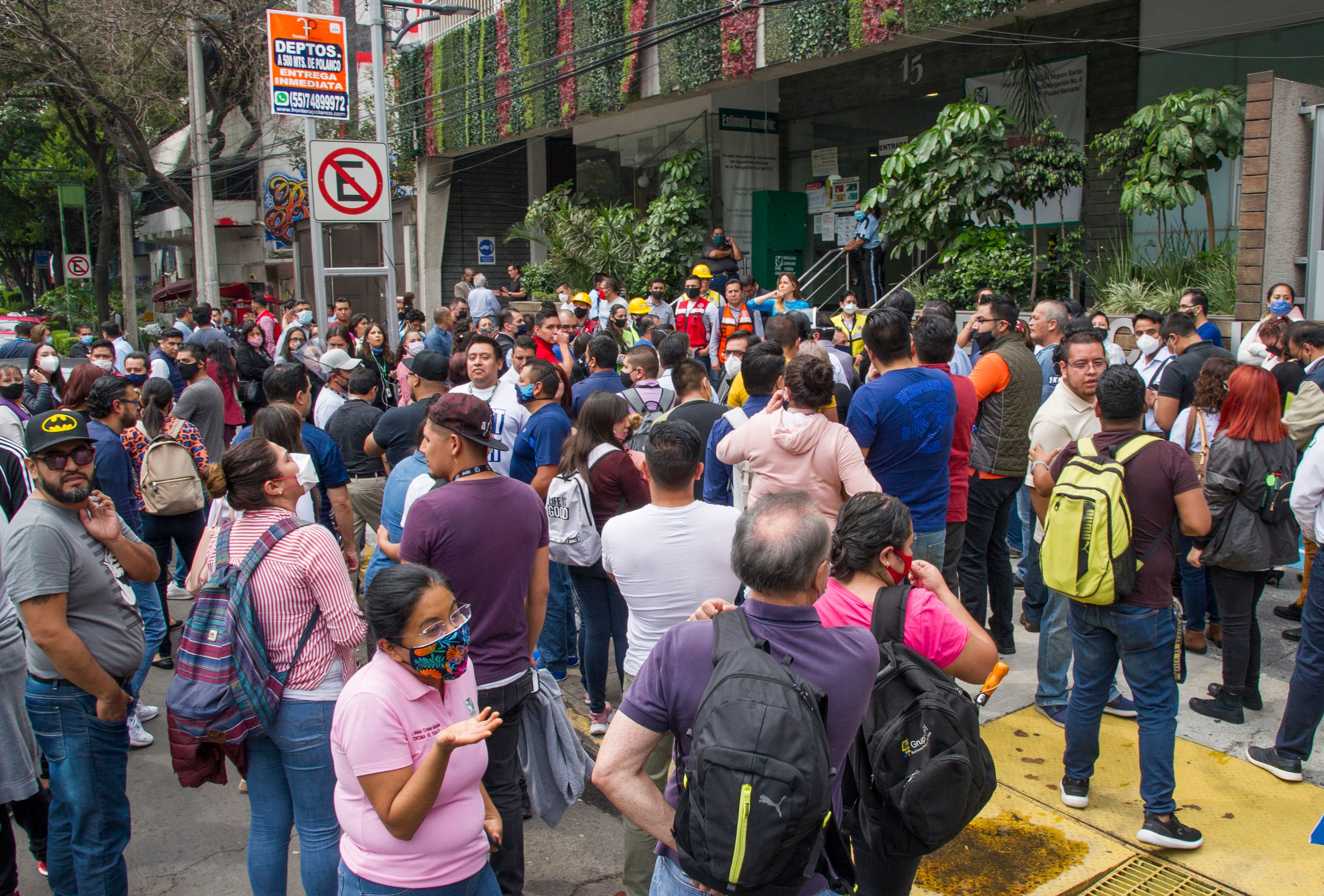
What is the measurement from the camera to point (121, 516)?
567 cm

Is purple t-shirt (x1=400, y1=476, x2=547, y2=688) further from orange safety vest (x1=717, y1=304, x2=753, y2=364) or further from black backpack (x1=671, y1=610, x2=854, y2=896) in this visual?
orange safety vest (x1=717, y1=304, x2=753, y2=364)

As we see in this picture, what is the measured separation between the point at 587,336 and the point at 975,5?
20.7ft

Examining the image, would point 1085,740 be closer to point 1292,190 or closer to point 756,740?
point 756,740

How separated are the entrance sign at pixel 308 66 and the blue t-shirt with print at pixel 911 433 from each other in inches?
303

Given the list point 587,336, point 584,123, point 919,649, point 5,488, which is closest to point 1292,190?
point 587,336

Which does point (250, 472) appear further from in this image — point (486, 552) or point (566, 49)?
point (566, 49)

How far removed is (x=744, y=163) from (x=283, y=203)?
14.2 metres

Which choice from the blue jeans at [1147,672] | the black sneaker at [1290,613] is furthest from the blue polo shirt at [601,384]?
the black sneaker at [1290,613]

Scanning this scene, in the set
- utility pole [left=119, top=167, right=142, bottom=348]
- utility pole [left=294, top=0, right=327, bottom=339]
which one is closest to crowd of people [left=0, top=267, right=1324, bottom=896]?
utility pole [left=294, top=0, right=327, bottom=339]

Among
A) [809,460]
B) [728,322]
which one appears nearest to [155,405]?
[809,460]

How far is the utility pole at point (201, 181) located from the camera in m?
19.3

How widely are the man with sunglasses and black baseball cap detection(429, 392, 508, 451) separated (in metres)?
1.25

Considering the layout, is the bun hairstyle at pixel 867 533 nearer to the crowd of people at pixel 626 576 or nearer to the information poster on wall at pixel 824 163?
the crowd of people at pixel 626 576

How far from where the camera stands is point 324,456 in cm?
539
